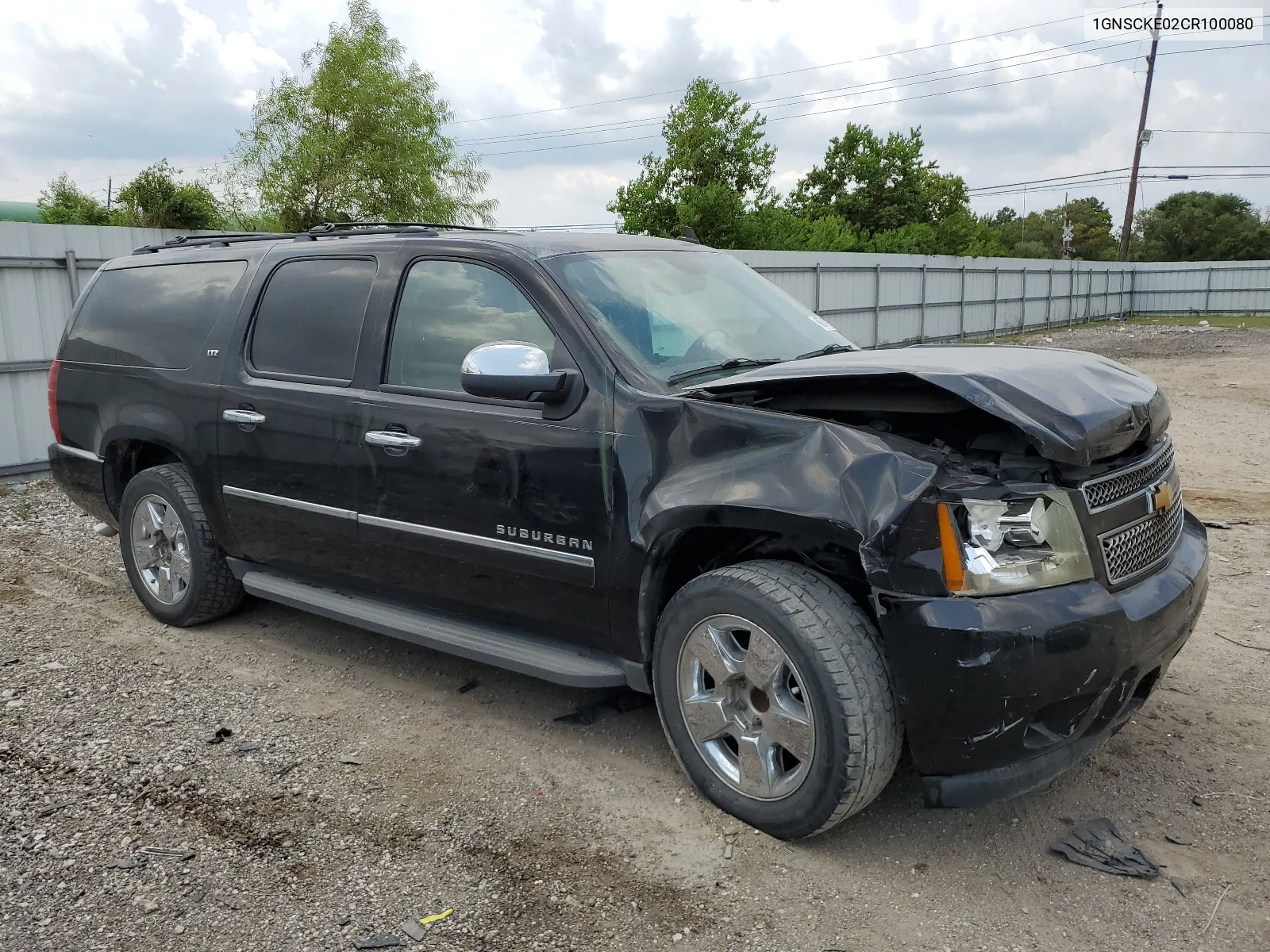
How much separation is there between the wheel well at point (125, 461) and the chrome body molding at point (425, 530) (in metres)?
0.89

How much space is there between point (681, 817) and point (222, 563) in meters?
2.85

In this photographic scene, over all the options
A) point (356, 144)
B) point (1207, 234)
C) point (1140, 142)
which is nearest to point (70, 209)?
point (356, 144)

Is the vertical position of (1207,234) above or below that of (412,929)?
above

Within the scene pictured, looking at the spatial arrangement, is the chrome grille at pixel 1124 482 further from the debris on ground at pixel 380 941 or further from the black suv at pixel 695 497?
the debris on ground at pixel 380 941

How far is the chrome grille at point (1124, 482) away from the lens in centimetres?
299

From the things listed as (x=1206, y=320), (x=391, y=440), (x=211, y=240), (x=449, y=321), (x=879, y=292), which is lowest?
(x=1206, y=320)

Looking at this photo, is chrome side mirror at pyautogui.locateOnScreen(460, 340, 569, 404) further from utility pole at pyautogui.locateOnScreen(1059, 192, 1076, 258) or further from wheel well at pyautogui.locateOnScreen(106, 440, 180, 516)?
utility pole at pyautogui.locateOnScreen(1059, 192, 1076, 258)

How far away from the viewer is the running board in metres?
3.63

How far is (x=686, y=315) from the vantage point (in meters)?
3.99

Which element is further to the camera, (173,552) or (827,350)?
(173,552)

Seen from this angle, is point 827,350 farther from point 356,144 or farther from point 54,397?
point 356,144

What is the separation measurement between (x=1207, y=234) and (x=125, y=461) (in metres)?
75.8

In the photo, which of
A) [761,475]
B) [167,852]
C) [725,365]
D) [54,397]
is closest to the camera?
[761,475]

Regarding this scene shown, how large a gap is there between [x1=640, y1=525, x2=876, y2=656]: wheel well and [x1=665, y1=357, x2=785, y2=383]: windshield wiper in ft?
1.84
